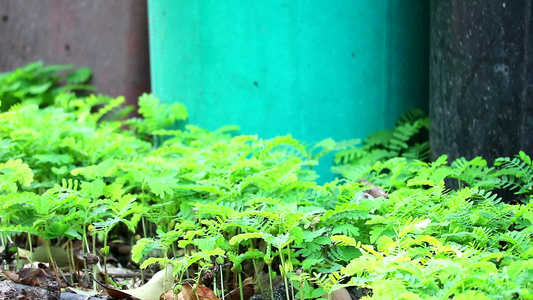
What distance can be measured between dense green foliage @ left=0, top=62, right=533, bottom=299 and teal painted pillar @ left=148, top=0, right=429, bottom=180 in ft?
0.87

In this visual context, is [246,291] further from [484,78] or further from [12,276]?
[484,78]

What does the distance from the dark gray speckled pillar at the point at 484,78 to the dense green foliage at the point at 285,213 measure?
5.0 inches

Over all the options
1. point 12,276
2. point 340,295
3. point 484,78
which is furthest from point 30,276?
point 484,78

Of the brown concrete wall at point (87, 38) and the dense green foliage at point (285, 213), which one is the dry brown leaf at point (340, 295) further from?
the brown concrete wall at point (87, 38)

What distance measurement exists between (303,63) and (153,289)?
1.44 m

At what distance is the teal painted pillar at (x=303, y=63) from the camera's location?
3.19m

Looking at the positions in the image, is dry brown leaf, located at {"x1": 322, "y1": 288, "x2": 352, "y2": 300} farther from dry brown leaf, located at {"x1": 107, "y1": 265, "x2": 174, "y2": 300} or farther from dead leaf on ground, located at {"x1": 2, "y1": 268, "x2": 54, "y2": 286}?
dead leaf on ground, located at {"x1": 2, "y1": 268, "x2": 54, "y2": 286}

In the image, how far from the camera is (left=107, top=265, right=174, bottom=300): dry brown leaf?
2.10 m

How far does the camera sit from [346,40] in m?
3.23

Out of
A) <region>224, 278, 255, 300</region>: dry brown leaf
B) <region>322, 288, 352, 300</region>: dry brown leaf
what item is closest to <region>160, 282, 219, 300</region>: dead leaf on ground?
<region>224, 278, 255, 300</region>: dry brown leaf

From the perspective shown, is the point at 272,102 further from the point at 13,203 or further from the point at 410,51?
the point at 13,203

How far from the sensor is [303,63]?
3.20 metres

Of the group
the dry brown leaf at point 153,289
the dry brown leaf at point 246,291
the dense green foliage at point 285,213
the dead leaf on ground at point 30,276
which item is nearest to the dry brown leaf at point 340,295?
the dense green foliage at point 285,213

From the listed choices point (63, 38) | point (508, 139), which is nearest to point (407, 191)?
point (508, 139)
